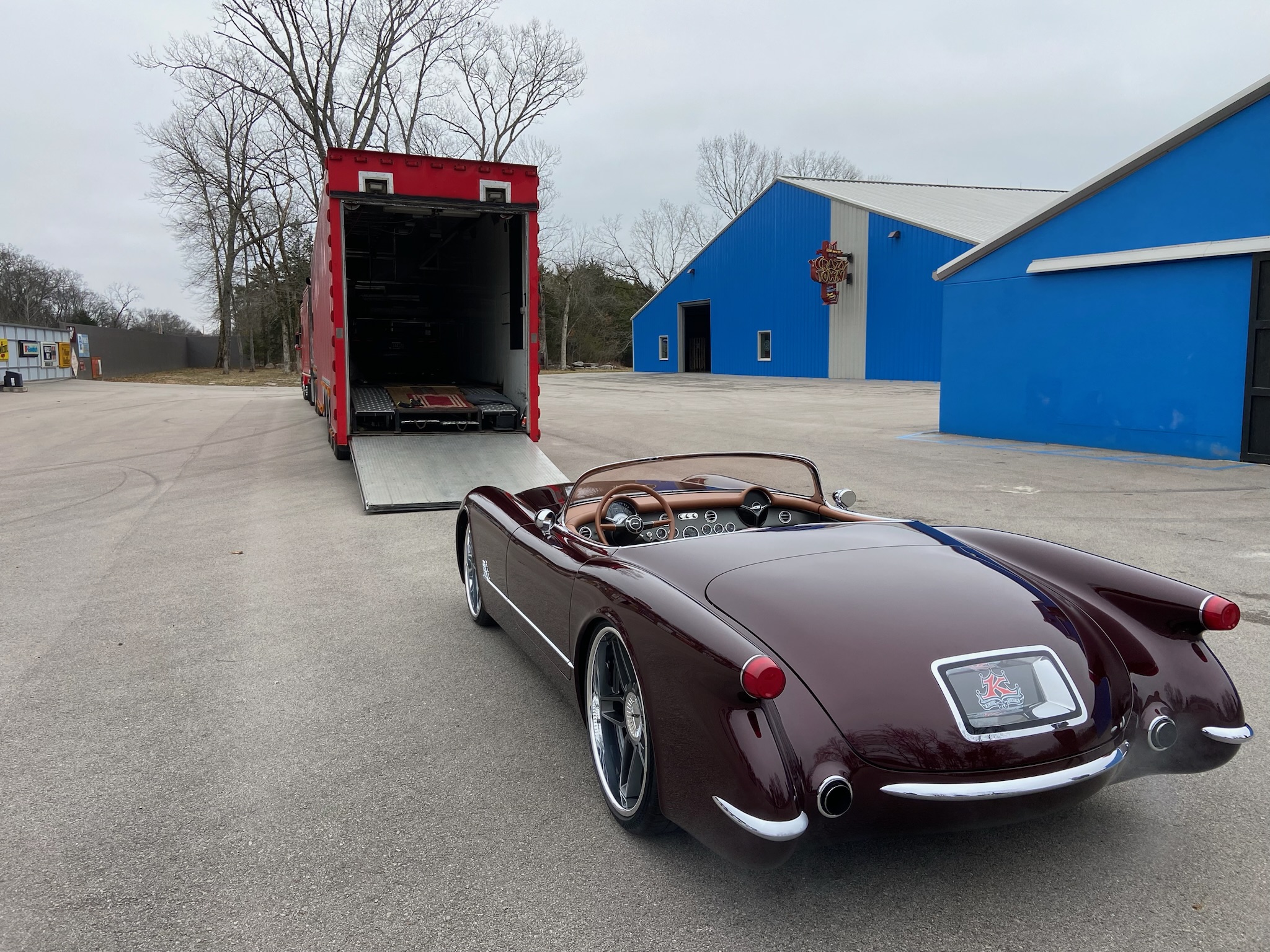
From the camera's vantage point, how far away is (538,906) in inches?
99.0

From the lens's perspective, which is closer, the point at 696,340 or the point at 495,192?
the point at 495,192

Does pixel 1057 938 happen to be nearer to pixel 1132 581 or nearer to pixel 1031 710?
pixel 1031 710

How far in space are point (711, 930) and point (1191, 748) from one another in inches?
59.3

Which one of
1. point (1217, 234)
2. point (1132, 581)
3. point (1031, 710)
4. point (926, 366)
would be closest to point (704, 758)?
point (1031, 710)

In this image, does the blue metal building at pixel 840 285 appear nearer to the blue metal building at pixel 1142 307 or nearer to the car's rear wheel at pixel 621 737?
the blue metal building at pixel 1142 307

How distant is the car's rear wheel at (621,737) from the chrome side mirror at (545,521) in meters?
0.83

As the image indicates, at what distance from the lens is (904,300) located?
3200 centimetres

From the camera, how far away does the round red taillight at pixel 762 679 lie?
7.39 feet

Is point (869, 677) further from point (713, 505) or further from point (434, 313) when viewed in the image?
point (434, 313)

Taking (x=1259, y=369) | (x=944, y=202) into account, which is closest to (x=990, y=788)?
(x=1259, y=369)

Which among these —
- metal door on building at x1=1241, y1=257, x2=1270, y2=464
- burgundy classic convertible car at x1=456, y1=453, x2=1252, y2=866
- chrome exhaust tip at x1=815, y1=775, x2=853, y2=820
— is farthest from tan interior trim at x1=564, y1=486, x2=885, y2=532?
metal door on building at x1=1241, y1=257, x2=1270, y2=464

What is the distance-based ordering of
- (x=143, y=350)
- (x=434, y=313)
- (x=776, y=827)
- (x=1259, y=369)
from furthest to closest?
(x=143, y=350)
(x=434, y=313)
(x=1259, y=369)
(x=776, y=827)

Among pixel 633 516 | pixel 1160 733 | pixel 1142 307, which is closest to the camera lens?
pixel 1160 733

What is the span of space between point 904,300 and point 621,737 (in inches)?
1229
